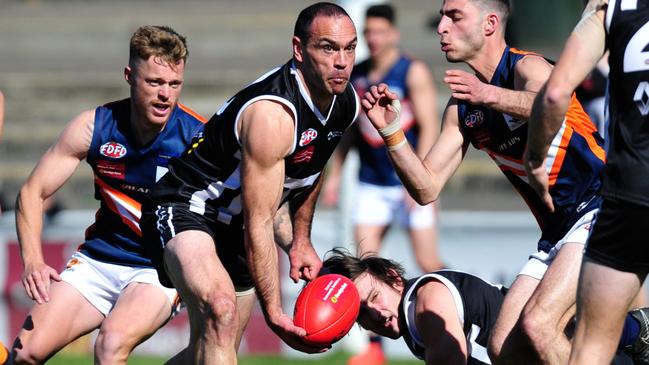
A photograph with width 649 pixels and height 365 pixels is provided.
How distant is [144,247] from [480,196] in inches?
338

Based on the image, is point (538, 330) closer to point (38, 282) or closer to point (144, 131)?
point (144, 131)

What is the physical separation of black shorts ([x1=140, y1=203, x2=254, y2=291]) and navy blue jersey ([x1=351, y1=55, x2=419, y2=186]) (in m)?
3.97

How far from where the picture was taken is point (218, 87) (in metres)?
16.1

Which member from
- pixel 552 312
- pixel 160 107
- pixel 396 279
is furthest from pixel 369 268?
pixel 160 107

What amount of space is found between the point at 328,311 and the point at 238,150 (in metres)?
0.98

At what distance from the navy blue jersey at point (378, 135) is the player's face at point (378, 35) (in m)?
0.19

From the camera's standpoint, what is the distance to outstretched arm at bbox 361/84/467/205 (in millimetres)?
5824

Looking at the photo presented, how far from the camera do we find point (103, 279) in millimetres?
6602

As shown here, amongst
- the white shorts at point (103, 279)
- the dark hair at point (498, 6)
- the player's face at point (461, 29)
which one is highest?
the dark hair at point (498, 6)

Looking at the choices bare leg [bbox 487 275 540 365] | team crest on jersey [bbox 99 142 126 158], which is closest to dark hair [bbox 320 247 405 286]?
bare leg [bbox 487 275 540 365]

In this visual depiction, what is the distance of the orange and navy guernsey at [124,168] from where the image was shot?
649 centimetres

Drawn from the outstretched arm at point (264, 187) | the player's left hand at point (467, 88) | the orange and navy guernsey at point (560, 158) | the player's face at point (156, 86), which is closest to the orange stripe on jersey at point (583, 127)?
the orange and navy guernsey at point (560, 158)

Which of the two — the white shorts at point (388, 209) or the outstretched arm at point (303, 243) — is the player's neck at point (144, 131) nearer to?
the outstretched arm at point (303, 243)

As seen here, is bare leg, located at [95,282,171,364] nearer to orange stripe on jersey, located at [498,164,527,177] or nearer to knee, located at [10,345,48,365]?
knee, located at [10,345,48,365]
